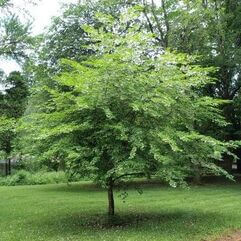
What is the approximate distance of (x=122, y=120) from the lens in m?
12.9

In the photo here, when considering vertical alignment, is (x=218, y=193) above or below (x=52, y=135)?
below

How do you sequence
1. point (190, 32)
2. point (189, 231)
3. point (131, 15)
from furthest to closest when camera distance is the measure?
1. point (190, 32)
2. point (131, 15)
3. point (189, 231)

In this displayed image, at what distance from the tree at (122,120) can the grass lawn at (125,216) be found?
4.75 ft

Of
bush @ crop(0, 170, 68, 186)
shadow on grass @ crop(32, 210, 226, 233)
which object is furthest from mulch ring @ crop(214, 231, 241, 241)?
bush @ crop(0, 170, 68, 186)

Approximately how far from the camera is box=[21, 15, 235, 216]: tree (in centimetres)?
1236

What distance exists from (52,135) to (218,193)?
12.0 meters

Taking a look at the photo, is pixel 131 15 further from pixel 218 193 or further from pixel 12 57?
pixel 218 193

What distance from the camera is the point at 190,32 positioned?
89.4 feet

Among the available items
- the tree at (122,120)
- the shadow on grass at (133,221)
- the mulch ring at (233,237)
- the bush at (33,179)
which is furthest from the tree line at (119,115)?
the bush at (33,179)

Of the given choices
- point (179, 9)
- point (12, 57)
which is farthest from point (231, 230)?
point (179, 9)

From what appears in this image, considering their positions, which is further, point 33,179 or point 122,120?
point 33,179

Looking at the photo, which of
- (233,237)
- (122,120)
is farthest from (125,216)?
(233,237)

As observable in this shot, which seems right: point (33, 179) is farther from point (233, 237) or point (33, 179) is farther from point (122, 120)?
point (233, 237)

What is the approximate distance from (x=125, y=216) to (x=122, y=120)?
12.4 ft
